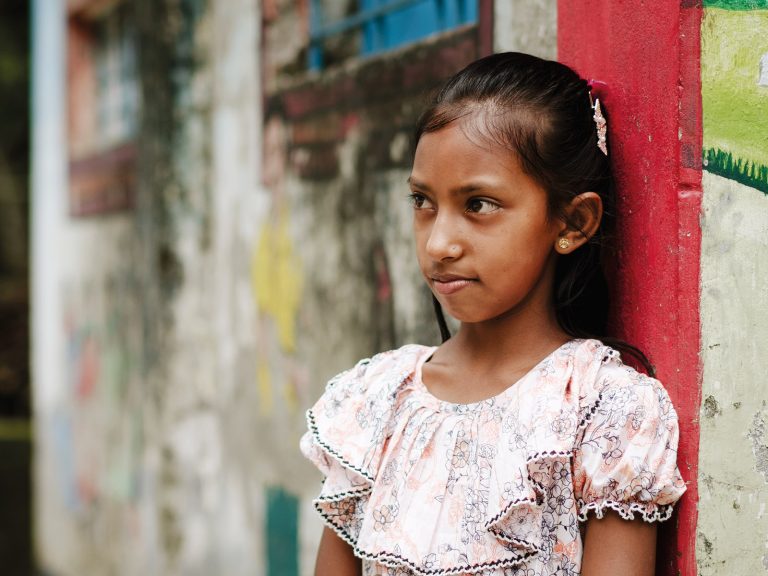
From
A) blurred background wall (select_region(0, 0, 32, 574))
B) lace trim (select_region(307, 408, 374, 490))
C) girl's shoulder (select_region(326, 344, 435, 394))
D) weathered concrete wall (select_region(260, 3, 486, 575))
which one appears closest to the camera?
lace trim (select_region(307, 408, 374, 490))

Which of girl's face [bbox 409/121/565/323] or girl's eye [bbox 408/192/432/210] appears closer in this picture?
girl's face [bbox 409/121/565/323]

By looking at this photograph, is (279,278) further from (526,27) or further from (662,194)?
(662,194)

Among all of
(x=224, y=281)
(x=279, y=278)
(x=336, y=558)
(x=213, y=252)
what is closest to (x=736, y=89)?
(x=336, y=558)

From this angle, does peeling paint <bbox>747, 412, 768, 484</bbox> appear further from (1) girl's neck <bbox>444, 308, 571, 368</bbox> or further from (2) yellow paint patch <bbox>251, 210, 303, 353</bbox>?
(2) yellow paint patch <bbox>251, 210, 303, 353</bbox>

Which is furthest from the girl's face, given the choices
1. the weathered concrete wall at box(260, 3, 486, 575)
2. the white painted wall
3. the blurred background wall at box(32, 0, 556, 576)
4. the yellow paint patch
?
the yellow paint patch

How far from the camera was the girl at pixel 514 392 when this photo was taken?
165cm

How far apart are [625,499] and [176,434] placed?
290 centimetres

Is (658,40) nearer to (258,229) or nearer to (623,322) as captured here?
(623,322)

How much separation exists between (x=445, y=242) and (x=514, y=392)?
0.28m

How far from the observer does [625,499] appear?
1.61 meters

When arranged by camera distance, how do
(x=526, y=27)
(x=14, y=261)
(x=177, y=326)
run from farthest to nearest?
(x=14, y=261), (x=177, y=326), (x=526, y=27)

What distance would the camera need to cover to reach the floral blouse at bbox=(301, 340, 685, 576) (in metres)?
1.63

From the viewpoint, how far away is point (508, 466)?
1704 millimetres

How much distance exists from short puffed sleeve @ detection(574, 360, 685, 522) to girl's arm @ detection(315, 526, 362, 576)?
1.91ft
